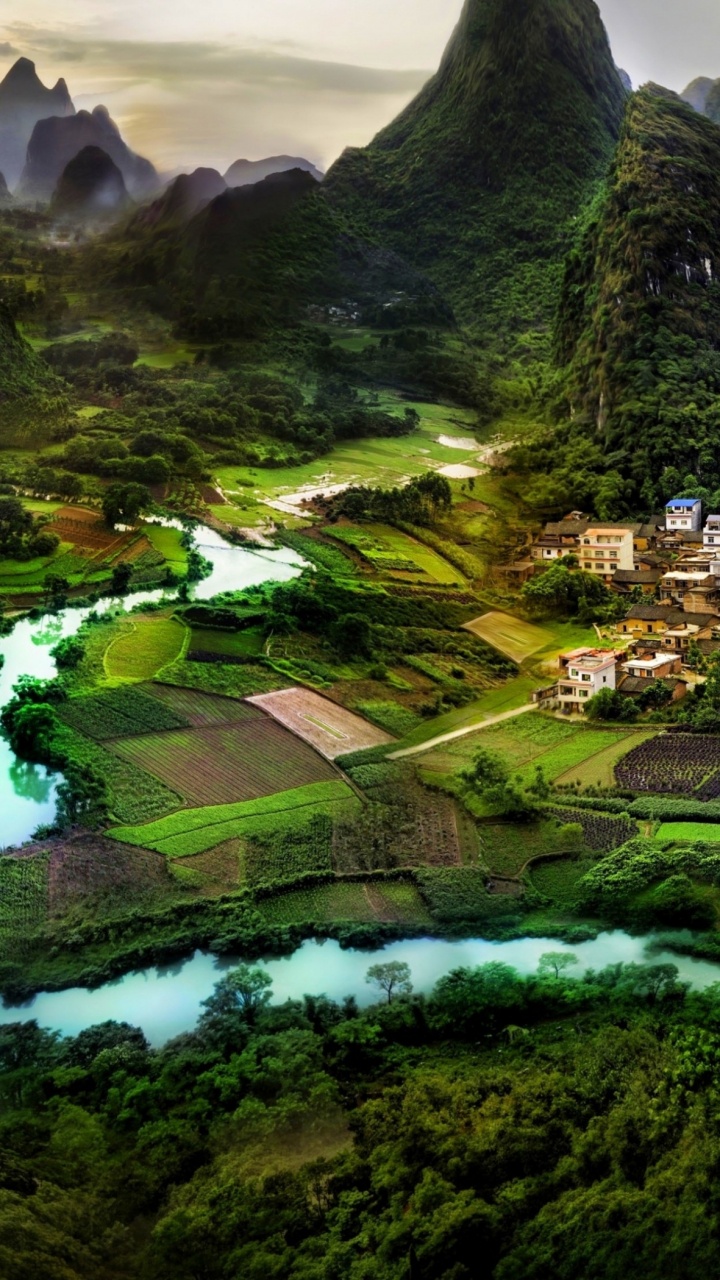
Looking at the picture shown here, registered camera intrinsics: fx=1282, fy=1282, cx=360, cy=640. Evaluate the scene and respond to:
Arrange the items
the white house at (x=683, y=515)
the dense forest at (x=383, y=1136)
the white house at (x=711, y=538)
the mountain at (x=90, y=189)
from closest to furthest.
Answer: the dense forest at (x=383, y=1136) < the white house at (x=711, y=538) < the white house at (x=683, y=515) < the mountain at (x=90, y=189)

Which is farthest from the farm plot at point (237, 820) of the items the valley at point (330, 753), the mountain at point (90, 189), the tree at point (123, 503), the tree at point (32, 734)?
the mountain at point (90, 189)

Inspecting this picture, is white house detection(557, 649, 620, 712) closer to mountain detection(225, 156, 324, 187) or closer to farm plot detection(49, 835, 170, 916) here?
farm plot detection(49, 835, 170, 916)

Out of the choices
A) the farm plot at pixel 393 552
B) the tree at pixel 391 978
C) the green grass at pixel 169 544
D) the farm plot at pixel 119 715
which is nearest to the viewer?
the tree at pixel 391 978

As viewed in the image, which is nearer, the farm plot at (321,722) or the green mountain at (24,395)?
the farm plot at (321,722)

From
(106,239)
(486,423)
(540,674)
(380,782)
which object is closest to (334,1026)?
(380,782)

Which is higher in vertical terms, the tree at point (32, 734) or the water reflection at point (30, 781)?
the tree at point (32, 734)

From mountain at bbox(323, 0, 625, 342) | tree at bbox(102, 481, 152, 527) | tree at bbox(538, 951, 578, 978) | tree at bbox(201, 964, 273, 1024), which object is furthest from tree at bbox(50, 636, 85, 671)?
mountain at bbox(323, 0, 625, 342)

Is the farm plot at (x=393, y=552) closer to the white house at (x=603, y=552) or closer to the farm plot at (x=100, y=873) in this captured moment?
the white house at (x=603, y=552)
